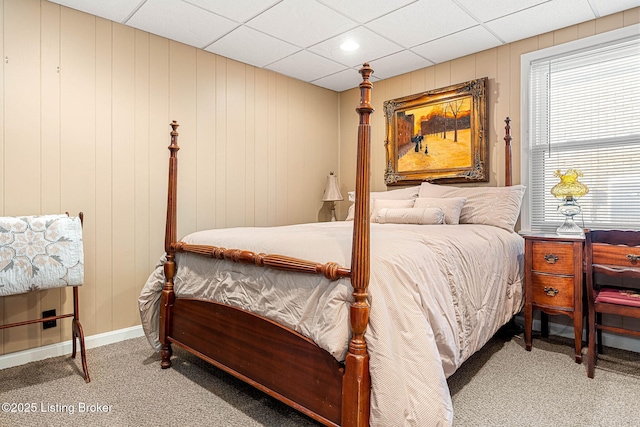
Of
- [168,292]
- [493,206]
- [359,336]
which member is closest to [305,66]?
[493,206]

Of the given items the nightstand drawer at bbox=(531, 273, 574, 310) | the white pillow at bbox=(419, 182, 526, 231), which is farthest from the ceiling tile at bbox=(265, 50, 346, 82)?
the nightstand drawer at bbox=(531, 273, 574, 310)

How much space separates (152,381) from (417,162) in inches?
116

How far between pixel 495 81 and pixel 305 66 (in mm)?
1780

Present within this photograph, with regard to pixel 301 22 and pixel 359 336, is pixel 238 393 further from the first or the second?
pixel 301 22

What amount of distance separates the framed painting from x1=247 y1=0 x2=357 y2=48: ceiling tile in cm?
121

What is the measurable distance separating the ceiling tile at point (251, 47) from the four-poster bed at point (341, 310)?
58.5 inches

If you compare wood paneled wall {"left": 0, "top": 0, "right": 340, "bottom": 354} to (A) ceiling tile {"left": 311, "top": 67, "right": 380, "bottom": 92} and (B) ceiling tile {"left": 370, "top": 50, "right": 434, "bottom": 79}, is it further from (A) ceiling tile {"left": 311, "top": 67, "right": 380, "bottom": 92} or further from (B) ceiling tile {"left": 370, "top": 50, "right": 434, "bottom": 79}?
(B) ceiling tile {"left": 370, "top": 50, "right": 434, "bottom": 79}

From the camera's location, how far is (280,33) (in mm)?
3064

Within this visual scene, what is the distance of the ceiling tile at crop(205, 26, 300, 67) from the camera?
3.10 meters

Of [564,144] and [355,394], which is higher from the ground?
[564,144]

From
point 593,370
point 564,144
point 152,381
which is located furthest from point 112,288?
point 564,144

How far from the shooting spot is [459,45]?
328 centimetres

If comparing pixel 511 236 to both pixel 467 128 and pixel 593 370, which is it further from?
pixel 467 128

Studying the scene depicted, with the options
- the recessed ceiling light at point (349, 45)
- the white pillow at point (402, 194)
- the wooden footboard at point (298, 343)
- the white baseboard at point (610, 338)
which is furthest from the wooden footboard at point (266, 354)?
the recessed ceiling light at point (349, 45)
